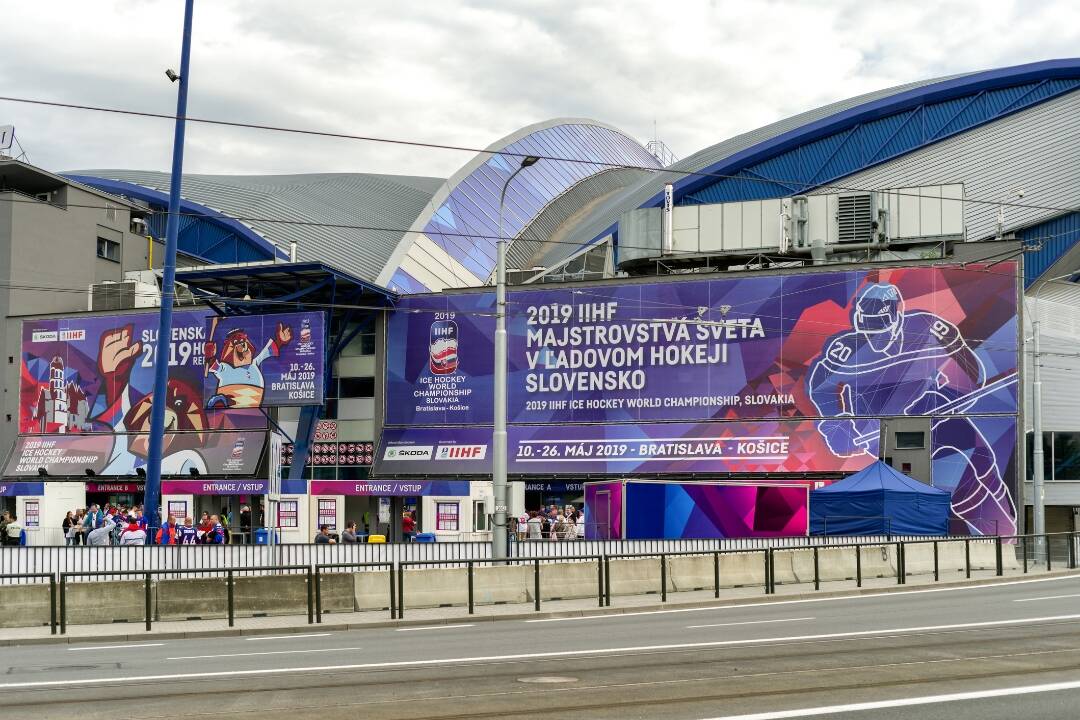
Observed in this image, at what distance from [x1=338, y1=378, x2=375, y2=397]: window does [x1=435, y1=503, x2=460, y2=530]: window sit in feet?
32.8

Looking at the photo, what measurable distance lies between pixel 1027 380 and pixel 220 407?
33.8m

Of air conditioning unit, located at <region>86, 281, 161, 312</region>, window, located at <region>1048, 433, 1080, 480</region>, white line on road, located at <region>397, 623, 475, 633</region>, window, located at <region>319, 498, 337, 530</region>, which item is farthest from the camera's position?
air conditioning unit, located at <region>86, 281, 161, 312</region>

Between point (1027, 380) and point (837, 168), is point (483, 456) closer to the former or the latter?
point (1027, 380)

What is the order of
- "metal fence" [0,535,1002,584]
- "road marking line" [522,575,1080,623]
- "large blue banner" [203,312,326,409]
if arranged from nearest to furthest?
"road marking line" [522,575,1080,623] < "metal fence" [0,535,1002,584] < "large blue banner" [203,312,326,409]

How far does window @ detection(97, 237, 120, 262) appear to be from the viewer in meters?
67.6

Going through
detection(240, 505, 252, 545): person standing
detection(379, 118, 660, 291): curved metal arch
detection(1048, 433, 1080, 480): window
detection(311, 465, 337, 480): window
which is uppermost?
detection(379, 118, 660, 291): curved metal arch

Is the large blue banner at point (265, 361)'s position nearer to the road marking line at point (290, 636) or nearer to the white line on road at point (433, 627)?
the white line on road at point (433, 627)

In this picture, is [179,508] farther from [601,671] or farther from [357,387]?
[601,671]

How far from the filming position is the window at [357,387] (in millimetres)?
57375

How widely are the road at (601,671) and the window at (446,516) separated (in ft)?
85.3

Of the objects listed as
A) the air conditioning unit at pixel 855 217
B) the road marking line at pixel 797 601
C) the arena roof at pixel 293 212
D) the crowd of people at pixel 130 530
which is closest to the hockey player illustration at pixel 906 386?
the air conditioning unit at pixel 855 217

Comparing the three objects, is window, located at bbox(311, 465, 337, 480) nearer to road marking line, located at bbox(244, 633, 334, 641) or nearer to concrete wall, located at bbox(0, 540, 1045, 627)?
concrete wall, located at bbox(0, 540, 1045, 627)

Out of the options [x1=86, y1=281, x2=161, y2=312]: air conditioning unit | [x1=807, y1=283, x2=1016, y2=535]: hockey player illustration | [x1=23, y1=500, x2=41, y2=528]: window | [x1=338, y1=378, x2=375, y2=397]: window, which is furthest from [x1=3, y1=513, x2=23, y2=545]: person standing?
[x1=807, y1=283, x2=1016, y2=535]: hockey player illustration

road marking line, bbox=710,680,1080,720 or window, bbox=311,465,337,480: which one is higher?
window, bbox=311,465,337,480
